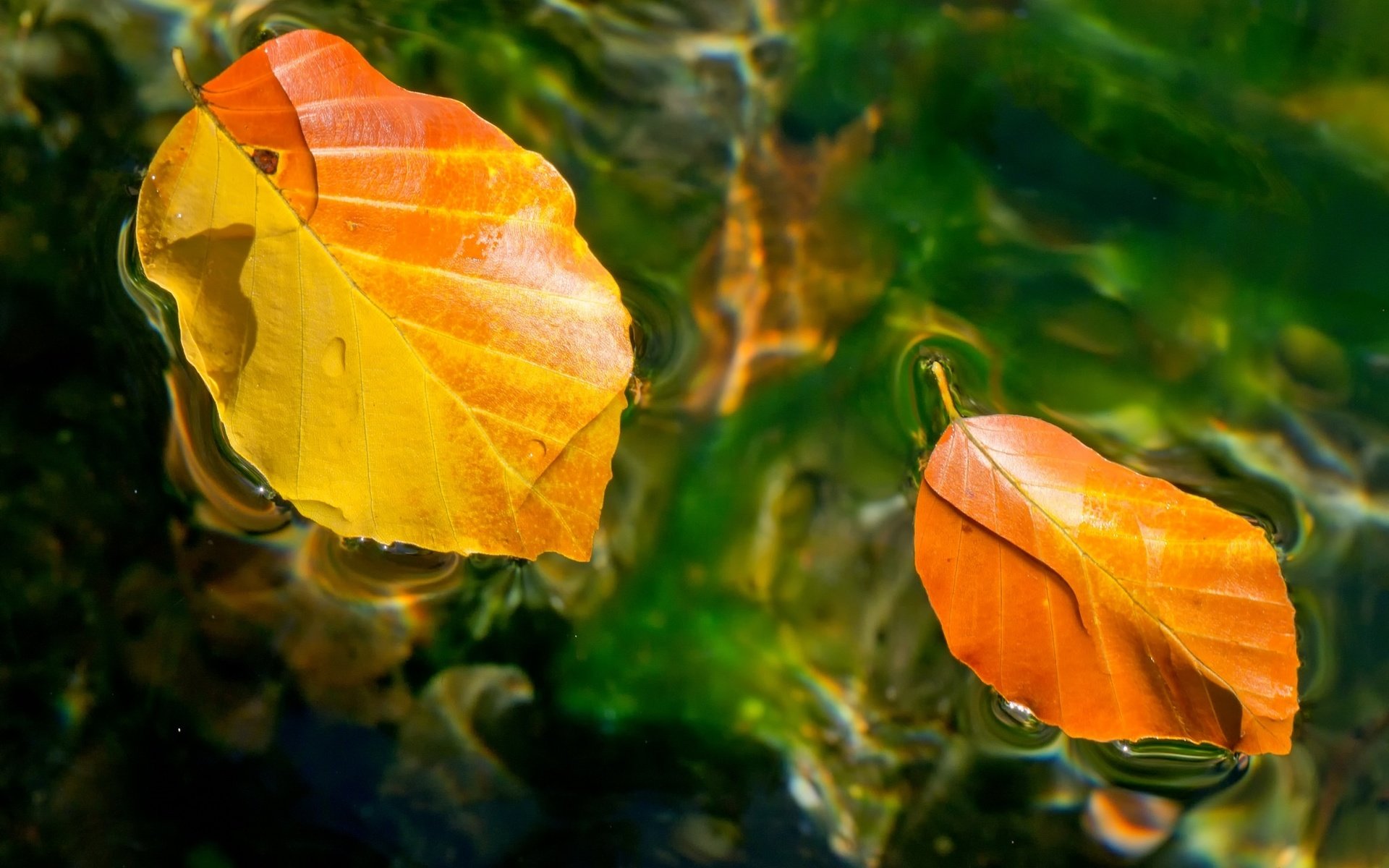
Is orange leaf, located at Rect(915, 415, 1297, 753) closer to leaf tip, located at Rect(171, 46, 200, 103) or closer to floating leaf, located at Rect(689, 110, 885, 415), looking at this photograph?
floating leaf, located at Rect(689, 110, 885, 415)

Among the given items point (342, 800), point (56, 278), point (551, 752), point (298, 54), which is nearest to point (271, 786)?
point (342, 800)

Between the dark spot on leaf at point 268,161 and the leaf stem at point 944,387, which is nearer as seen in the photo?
the dark spot on leaf at point 268,161

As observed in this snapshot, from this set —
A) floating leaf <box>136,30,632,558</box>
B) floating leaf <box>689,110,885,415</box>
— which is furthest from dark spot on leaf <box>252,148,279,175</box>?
floating leaf <box>689,110,885,415</box>

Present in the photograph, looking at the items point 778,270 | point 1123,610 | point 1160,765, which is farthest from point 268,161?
point 1160,765

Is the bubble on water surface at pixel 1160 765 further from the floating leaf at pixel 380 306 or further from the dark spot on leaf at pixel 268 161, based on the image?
the dark spot on leaf at pixel 268 161

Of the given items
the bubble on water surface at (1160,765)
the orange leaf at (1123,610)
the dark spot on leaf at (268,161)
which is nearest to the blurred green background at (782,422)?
the bubble on water surface at (1160,765)

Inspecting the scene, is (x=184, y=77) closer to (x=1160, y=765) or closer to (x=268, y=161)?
(x=268, y=161)

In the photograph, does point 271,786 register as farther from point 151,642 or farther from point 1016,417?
point 1016,417
